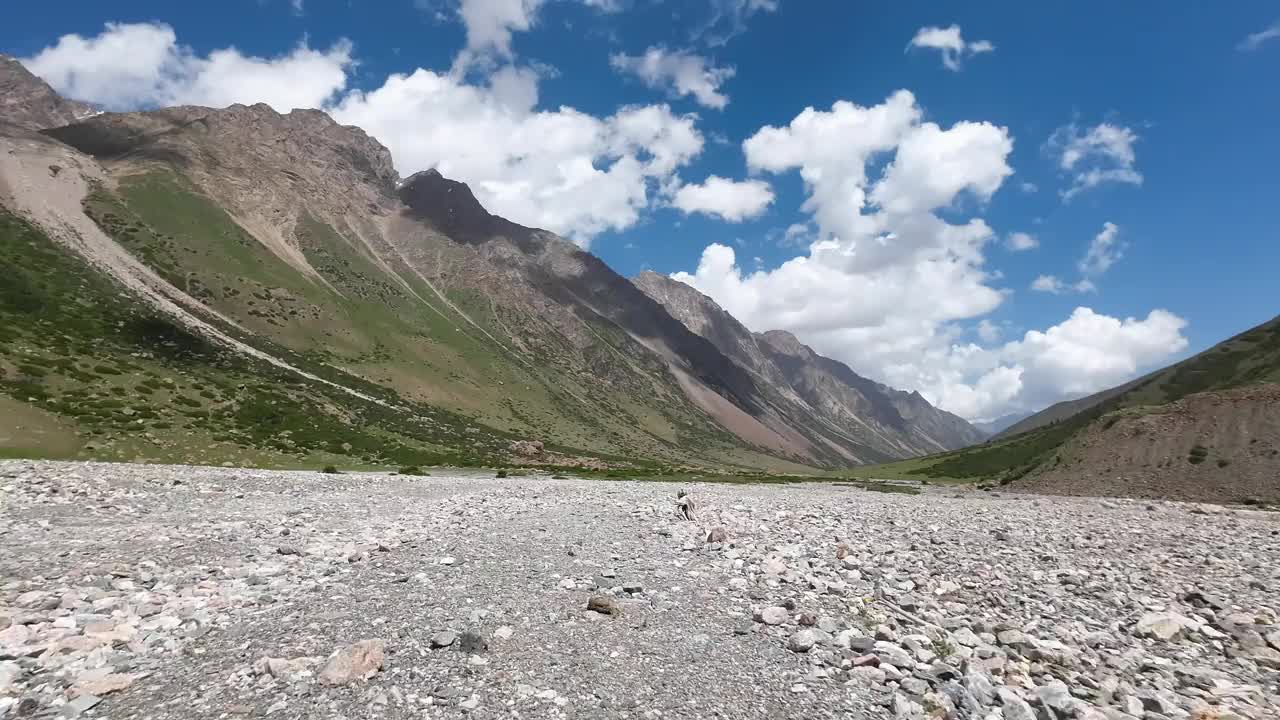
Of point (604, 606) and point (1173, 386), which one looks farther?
point (1173, 386)

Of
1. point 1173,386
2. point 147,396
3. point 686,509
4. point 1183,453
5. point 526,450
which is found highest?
point 1173,386

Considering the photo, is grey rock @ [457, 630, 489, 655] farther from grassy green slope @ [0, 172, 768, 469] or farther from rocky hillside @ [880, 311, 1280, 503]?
grassy green slope @ [0, 172, 768, 469]

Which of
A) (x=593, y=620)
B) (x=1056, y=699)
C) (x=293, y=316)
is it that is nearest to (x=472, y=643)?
(x=593, y=620)

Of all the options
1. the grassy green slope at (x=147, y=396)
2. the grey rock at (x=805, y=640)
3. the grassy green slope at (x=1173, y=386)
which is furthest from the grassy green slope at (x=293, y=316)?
the grey rock at (x=805, y=640)

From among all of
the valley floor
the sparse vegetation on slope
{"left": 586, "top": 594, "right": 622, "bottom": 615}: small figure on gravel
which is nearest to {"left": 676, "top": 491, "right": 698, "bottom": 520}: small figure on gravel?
the valley floor

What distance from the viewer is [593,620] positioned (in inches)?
509

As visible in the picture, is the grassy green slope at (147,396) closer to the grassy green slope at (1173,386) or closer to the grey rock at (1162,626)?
the grey rock at (1162,626)

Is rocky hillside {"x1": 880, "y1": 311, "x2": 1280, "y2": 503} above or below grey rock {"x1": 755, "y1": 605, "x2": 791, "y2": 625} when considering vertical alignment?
above

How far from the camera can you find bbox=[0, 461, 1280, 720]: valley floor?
31.0 ft

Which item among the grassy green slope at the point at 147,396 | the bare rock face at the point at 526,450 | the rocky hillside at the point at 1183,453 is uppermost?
the rocky hillside at the point at 1183,453

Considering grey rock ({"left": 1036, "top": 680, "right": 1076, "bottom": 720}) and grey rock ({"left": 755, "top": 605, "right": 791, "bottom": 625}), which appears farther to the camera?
grey rock ({"left": 755, "top": 605, "right": 791, "bottom": 625})

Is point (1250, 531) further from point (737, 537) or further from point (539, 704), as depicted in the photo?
point (539, 704)

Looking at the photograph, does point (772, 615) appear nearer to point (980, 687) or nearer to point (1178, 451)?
point (980, 687)

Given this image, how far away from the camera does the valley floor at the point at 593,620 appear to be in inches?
372
